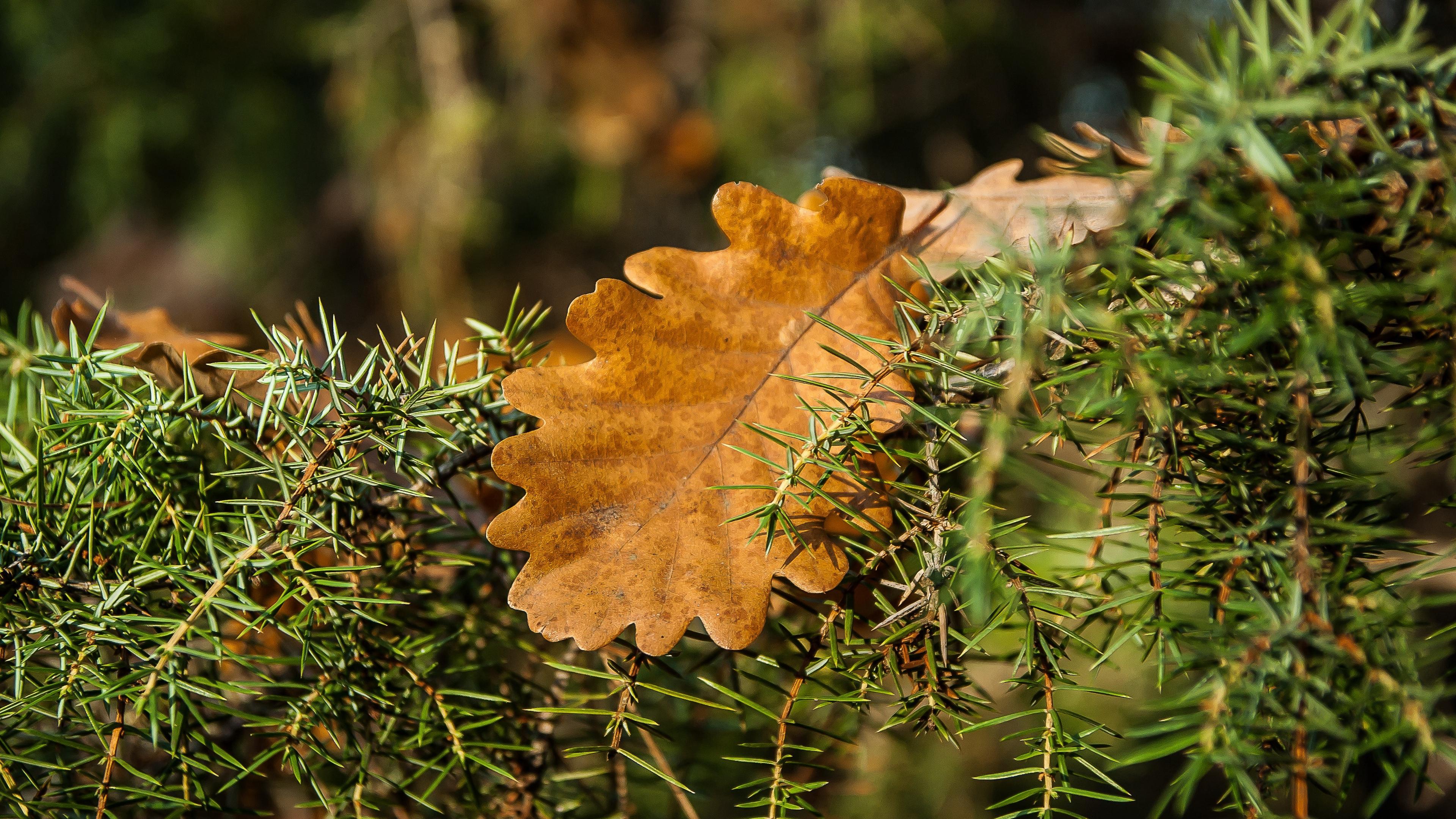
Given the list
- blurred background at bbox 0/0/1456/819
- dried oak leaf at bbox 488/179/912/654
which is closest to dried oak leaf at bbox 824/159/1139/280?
dried oak leaf at bbox 488/179/912/654

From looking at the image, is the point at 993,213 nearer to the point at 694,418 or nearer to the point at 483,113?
the point at 694,418

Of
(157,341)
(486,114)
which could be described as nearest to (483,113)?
(486,114)

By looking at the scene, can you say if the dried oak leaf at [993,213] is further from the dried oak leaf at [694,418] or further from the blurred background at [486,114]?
the blurred background at [486,114]

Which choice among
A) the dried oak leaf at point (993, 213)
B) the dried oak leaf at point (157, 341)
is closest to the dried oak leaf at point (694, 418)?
the dried oak leaf at point (993, 213)

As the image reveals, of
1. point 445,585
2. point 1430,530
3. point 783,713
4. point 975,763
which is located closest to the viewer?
point 783,713

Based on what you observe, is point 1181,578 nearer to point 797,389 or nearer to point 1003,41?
point 797,389

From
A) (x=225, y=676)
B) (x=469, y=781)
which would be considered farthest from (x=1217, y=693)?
(x=225, y=676)
